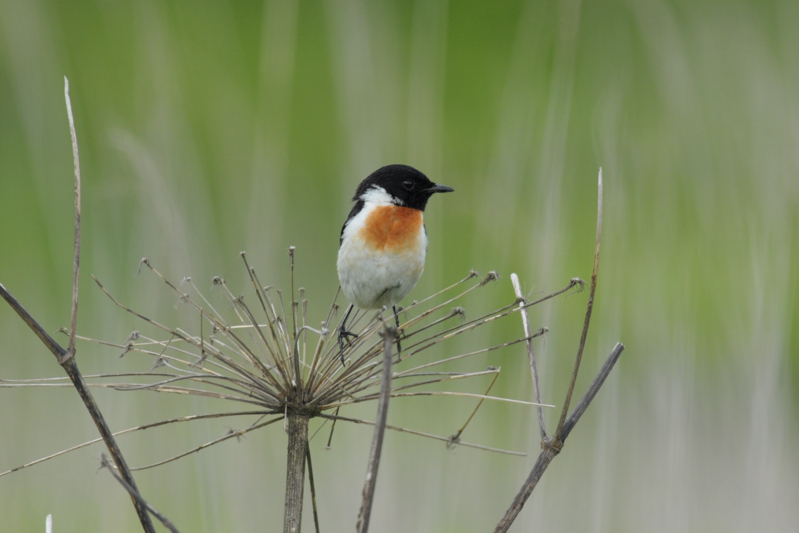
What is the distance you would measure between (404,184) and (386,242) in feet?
1.03

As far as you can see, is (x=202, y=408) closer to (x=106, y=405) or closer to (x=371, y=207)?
(x=106, y=405)

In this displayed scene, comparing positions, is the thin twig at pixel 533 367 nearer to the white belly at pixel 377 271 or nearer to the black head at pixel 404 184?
the white belly at pixel 377 271

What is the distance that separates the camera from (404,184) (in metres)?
3.00

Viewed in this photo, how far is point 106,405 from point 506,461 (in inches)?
94.1

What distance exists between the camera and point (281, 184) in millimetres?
4406

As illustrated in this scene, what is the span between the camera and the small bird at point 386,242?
9.17ft

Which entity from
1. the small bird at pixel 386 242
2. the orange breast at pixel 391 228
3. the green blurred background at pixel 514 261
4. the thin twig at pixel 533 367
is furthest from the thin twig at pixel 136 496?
the green blurred background at pixel 514 261

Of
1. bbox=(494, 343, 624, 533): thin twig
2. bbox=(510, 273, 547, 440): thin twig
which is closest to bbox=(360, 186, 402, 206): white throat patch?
bbox=(510, 273, 547, 440): thin twig

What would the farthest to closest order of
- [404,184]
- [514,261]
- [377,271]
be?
1. [514,261]
2. [404,184]
3. [377,271]

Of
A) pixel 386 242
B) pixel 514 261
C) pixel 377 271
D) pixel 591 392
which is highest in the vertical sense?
pixel 514 261

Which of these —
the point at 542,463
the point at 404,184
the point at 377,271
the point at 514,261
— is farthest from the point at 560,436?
the point at 514,261

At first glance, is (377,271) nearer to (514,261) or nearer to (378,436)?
(378,436)

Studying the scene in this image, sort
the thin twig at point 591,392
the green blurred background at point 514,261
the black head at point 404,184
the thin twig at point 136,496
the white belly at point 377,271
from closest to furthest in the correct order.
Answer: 1. the thin twig at point 136,496
2. the thin twig at point 591,392
3. the white belly at point 377,271
4. the black head at point 404,184
5. the green blurred background at point 514,261

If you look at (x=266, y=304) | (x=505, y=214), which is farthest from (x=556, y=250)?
(x=266, y=304)
